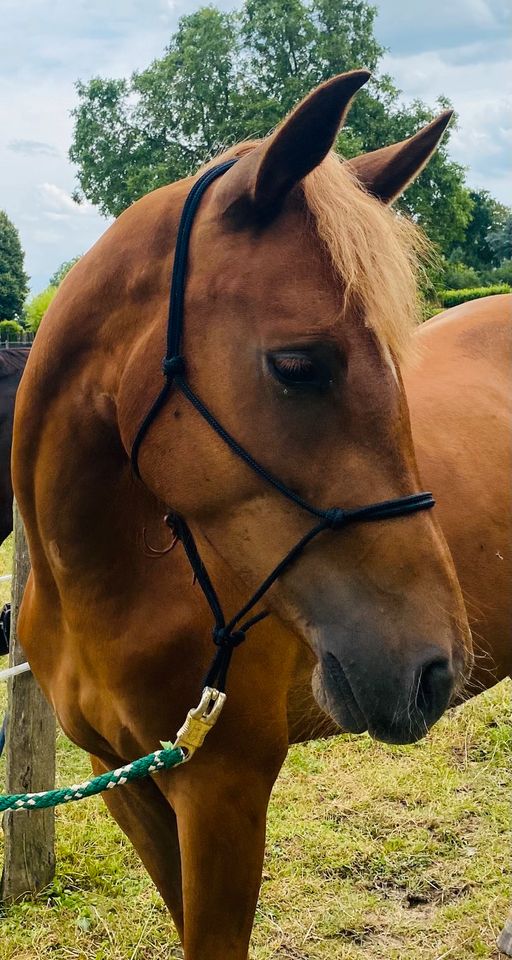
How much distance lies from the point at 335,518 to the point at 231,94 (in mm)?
31053

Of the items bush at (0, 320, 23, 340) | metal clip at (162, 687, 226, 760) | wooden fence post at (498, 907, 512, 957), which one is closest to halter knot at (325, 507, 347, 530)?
metal clip at (162, 687, 226, 760)

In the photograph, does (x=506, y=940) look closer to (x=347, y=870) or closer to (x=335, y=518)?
(x=347, y=870)

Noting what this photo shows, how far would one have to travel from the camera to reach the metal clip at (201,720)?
1.58 m

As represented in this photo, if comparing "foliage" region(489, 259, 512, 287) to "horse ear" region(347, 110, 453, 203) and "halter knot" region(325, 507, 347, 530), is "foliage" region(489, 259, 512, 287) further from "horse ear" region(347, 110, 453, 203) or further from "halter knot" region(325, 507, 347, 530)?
"halter knot" region(325, 507, 347, 530)

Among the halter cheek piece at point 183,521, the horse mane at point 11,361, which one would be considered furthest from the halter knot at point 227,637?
the horse mane at point 11,361

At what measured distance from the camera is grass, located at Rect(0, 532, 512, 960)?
2842 mm

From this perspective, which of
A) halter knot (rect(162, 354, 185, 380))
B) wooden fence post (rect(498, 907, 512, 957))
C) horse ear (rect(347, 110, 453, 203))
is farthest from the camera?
wooden fence post (rect(498, 907, 512, 957))

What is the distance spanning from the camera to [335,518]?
1.26 m

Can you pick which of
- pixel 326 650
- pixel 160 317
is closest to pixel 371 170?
pixel 160 317

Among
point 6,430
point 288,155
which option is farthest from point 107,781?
point 6,430

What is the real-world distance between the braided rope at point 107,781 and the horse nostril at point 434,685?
59cm

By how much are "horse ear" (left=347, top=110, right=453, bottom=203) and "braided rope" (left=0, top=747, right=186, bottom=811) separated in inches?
50.1

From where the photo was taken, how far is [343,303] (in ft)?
4.31

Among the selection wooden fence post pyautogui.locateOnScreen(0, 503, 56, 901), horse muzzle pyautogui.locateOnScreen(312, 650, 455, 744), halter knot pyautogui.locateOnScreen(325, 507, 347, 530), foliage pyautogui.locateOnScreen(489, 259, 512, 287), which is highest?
foliage pyautogui.locateOnScreen(489, 259, 512, 287)
